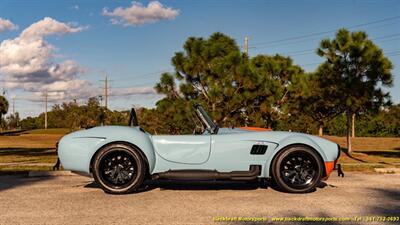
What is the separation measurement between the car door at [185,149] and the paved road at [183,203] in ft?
1.50

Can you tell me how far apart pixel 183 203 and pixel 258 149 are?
133 cm

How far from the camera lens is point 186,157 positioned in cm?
557

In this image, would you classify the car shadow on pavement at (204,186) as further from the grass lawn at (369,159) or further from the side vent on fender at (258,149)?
the grass lawn at (369,159)

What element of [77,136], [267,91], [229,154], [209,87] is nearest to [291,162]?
[229,154]

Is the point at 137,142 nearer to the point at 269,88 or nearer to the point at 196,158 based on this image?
the point at 196,158

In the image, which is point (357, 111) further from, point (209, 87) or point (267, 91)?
point (209, 87)

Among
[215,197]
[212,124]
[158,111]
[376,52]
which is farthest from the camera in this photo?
[158,111]

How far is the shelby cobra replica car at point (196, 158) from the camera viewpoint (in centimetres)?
554

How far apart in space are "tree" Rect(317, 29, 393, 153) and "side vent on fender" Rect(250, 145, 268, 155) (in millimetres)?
13507

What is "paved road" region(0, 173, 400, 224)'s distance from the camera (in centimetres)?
421

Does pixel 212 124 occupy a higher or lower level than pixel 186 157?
higher

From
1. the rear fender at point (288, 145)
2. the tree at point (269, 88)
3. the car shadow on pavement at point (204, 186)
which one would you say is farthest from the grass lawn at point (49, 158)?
the tree at point (269, 88)

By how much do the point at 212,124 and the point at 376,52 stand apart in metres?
14.2

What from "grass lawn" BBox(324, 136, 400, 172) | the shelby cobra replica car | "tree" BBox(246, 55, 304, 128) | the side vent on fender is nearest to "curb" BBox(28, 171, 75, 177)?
the shelby cobra replica car
